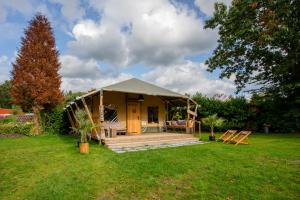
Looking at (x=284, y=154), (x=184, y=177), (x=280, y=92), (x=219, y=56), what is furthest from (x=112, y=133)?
(x=280, y=92)

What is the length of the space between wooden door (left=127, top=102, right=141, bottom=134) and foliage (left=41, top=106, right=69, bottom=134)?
631cm

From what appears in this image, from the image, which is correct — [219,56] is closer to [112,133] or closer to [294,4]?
[294,4]

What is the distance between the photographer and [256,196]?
4988 millimetres

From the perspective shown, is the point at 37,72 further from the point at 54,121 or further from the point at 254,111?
the point at 254,111

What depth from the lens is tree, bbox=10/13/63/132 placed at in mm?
17453

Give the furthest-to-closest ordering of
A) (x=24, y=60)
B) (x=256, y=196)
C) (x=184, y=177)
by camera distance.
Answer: (x=24, y=60) → (x=184, y=177) → (x=256, y=196)

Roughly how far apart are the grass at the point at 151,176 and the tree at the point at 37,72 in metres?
9.41

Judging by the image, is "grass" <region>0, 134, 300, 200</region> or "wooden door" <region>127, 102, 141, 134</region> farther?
"wooden door" <region>127, 102, 141, 134</region>

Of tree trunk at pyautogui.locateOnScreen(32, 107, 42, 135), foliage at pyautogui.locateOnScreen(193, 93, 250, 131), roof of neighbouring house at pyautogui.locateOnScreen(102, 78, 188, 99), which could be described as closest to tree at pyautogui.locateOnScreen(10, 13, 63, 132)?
tree trunk at pyautogui.locateOnScreen(32, 107, 42, 135)

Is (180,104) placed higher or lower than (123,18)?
lower

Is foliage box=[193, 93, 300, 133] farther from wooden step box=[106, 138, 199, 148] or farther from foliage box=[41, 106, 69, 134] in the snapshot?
foliage box=[41, 106, 69, 134]

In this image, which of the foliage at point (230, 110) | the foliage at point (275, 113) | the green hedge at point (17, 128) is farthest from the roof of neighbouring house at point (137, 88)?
the green hedge at point (17, 128)

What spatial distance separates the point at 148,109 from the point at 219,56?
27.0 feet

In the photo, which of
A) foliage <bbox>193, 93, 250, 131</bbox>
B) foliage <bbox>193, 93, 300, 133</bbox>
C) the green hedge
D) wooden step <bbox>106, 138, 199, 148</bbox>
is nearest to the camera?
wooden step <bbox>106, 138, 199, 148</bbox>
